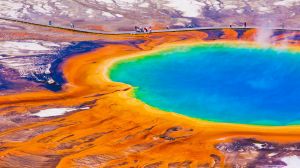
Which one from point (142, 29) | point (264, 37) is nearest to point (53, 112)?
point (142, 29)

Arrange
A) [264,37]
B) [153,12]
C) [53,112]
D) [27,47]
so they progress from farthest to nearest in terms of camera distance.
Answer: [153,12], [264,37], [27,47], [53,112]

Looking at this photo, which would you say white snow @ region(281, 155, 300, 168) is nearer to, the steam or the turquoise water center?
the turquoise water center

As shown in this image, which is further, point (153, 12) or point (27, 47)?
point (153, 12)

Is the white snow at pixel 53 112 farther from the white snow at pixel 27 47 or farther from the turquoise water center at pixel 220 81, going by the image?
the white snow at pixel 27 47

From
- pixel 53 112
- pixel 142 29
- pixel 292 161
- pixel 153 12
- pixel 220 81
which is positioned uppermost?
pixel 153 12

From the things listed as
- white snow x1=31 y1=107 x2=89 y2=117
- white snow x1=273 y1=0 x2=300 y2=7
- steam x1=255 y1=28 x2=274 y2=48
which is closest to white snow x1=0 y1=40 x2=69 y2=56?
white snow x1=31 y1=107 x2=89 y2=117

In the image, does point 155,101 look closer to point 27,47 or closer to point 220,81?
point 220,81
